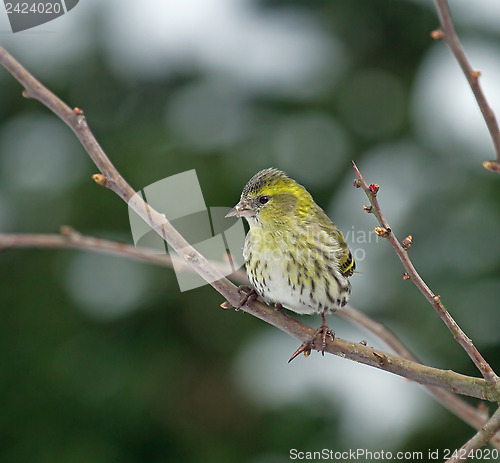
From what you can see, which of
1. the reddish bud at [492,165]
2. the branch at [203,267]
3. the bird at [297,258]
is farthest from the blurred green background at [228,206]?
the reddish bud at [492,165]

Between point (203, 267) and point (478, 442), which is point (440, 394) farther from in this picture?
point (203, 267)

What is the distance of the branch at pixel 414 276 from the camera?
3.00 ft

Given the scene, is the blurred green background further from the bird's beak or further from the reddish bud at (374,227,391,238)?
the reddish bud at (374,227,391,238)

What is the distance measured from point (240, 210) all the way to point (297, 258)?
0.88 ft

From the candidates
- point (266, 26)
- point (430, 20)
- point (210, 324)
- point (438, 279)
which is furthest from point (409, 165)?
point (210, 324)

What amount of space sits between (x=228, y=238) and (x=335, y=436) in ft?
3.44

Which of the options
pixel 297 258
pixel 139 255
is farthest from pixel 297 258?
pixel 139 255

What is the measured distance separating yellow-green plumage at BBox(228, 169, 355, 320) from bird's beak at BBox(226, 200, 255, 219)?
0.21 ft

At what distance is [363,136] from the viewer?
2756mm

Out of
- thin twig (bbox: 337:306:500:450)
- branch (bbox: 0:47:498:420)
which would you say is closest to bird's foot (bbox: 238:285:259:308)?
branch (bbox: 0:47:498:420)

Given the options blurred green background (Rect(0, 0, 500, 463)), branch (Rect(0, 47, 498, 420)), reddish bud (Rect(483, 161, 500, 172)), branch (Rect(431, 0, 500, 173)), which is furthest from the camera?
blurred green background (Rect(0, 0, 500, 463))

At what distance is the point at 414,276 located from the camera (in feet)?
3.21

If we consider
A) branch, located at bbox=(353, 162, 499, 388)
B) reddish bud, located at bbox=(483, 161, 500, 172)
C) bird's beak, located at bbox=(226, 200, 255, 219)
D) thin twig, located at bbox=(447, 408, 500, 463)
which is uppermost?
bird's beak, located at bbox=(226, 200, 255, 219)

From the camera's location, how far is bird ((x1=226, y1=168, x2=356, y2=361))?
1462 millimetres
